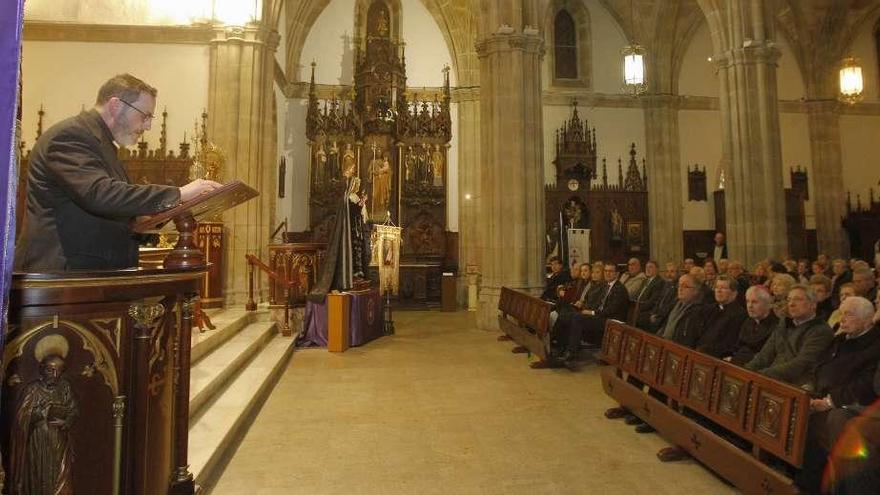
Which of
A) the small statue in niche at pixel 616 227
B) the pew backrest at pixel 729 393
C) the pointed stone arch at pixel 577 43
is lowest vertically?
the pew backrest at pixel 729 393

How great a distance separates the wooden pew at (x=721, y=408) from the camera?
2.74 meters

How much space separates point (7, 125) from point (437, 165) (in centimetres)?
1427

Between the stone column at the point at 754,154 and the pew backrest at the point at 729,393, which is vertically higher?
the stone column at the point at 754,154

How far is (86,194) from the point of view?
68.2 inches

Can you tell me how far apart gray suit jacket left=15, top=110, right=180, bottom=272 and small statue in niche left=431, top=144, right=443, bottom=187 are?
1350 cm

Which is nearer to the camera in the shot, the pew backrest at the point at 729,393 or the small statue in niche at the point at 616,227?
the pew backrest at the point at 729,393

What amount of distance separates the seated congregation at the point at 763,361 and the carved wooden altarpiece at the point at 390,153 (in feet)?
27.6

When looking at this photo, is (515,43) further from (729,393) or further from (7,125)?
(7,125)

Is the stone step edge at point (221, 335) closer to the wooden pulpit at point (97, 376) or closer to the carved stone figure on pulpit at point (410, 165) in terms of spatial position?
the wooden pulpit at point (97, 376)

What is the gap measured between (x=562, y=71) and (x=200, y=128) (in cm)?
1217

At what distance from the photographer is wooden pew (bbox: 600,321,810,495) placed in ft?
9.00

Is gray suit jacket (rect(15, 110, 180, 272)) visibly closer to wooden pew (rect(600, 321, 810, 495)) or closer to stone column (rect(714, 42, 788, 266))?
wooden pew (rect(600, 321, 810, 495))

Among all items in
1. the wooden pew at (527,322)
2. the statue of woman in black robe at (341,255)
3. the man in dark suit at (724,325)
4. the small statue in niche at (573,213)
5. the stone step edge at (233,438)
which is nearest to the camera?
the stone step edge at (233,438)

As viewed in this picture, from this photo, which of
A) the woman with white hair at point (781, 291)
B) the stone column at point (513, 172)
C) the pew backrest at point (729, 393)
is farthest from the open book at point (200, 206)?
the stone column at point (513, 172)
